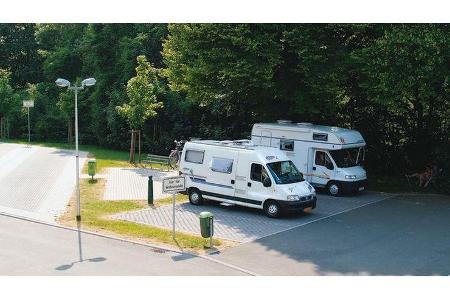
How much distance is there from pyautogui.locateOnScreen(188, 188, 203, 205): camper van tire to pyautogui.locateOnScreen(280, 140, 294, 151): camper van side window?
16.9 feet

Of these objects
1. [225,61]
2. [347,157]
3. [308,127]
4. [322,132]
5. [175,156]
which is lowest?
[175,156]

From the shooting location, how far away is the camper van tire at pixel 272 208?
20.5 meters

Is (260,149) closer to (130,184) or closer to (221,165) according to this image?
(221,165)

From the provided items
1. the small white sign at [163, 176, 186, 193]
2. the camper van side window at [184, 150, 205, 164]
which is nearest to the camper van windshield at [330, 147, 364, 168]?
the camper van side window at [184, 150, 205, 164]

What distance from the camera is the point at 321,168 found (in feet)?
82.5

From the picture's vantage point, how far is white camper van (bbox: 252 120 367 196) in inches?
971

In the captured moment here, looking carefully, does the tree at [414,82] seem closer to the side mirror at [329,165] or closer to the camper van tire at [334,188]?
the side mirror at [329,165]

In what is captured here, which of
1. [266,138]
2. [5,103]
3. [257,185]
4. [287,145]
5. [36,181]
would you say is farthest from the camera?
[5,103]

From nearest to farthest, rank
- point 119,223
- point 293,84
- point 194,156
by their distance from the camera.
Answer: point 119,223, point 194,156, point 293,84

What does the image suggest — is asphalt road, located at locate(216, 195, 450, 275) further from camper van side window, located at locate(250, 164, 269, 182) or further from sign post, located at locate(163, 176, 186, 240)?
camper van side window, located at locate(250, 164, 269, 182)

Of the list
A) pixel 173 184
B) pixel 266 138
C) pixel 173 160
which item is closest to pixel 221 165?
pixel 173 184

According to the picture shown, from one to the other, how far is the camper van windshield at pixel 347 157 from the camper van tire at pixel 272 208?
536cm

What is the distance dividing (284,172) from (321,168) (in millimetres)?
4379

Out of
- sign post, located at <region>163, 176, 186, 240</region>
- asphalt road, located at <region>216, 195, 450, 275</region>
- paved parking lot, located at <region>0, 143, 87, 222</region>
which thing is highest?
sign post, located at <region>163, 176, 186, 240</region>
